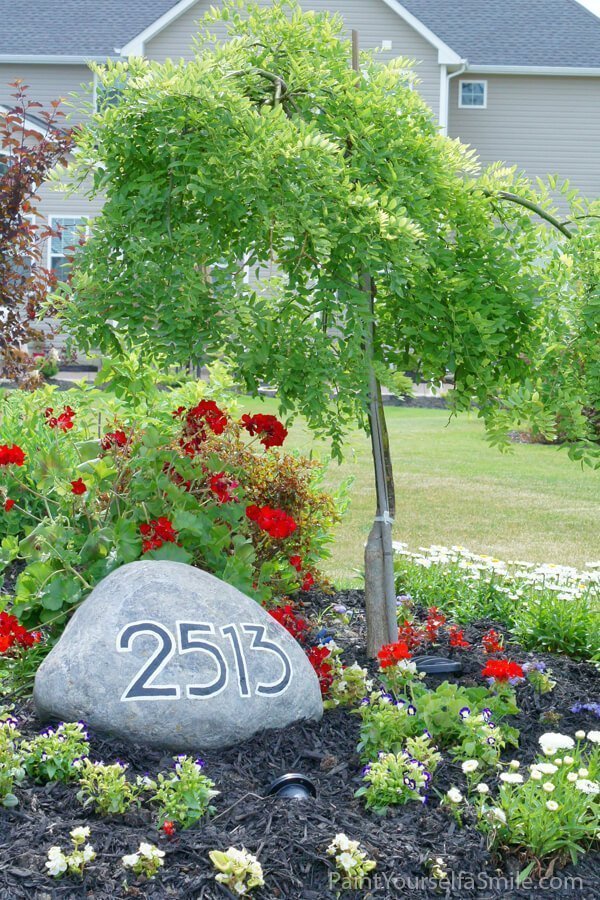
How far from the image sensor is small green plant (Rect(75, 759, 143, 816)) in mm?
2889

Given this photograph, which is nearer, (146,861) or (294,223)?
(146,861)

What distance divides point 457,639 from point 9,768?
2.15 m

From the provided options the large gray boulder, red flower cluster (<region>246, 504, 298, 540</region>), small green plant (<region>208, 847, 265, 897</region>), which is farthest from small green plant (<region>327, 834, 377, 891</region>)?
red flower cluster (<region>246, 504, 298, 540</region>)

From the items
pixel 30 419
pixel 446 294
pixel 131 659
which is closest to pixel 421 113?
pixel 446 294

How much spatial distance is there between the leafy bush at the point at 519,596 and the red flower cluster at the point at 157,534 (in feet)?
5.89

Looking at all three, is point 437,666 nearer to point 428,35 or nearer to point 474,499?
point 474,499

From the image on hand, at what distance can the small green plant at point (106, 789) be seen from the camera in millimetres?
2889

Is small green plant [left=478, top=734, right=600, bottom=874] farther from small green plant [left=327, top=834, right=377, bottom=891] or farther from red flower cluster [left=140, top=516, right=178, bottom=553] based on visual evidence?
red flower cluster [left=140, top=516, right=178, bottom=553]

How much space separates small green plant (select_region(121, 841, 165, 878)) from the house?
726 inches

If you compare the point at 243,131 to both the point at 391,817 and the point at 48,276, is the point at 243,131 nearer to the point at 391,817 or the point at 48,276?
the point at 391,817

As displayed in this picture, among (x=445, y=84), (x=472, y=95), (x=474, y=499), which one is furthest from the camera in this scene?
(x=472, y=95)

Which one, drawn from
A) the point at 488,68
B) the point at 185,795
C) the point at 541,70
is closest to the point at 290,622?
the point at 185,795

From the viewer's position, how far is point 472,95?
67.8 feet

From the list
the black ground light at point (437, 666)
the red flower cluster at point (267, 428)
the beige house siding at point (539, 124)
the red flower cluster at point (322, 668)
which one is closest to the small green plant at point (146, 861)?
the red flower cluster at point (322, 668)
